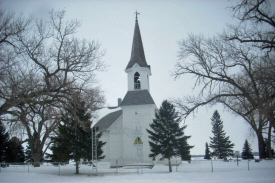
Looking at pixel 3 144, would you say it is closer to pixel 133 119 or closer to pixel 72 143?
pixel 133 119

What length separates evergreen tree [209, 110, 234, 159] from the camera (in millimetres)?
56656

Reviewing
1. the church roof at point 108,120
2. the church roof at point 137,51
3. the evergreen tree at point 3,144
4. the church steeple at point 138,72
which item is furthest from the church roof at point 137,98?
the evergreen tree at point 3,144

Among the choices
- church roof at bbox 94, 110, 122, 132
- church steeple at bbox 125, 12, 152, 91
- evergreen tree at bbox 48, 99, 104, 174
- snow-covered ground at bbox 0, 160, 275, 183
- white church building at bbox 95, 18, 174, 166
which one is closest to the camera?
snow-covered ground at bbox 0, 160, 275, 183

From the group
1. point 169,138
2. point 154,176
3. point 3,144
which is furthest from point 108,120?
point 154,176

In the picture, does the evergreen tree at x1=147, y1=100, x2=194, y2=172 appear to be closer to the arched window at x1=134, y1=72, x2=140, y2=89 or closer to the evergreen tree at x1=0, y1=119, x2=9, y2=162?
the arched window at x1=134, y1=72, x2=140, y2=89

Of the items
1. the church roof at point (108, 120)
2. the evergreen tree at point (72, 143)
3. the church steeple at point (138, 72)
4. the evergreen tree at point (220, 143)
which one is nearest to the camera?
the evergreen tree at point (72, 143)

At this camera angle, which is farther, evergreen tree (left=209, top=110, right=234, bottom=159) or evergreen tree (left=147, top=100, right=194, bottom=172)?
evergreen tree (left=209, top=110, right=234, bottom=159)

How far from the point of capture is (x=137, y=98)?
36156mm

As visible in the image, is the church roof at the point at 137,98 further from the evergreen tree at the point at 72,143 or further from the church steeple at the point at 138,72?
the evergreen tree at the point at 72,143

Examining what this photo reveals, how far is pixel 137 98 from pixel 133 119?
9.73 feet

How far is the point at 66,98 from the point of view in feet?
50.7

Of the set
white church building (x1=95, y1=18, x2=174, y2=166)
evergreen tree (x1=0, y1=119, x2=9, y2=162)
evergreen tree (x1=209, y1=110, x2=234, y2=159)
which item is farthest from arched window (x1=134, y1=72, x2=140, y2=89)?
evergreen tree (x1=209, y1=110, x2=234, y2=159)

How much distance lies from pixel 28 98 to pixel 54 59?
4.01 m

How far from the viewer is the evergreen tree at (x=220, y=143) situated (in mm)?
56656
